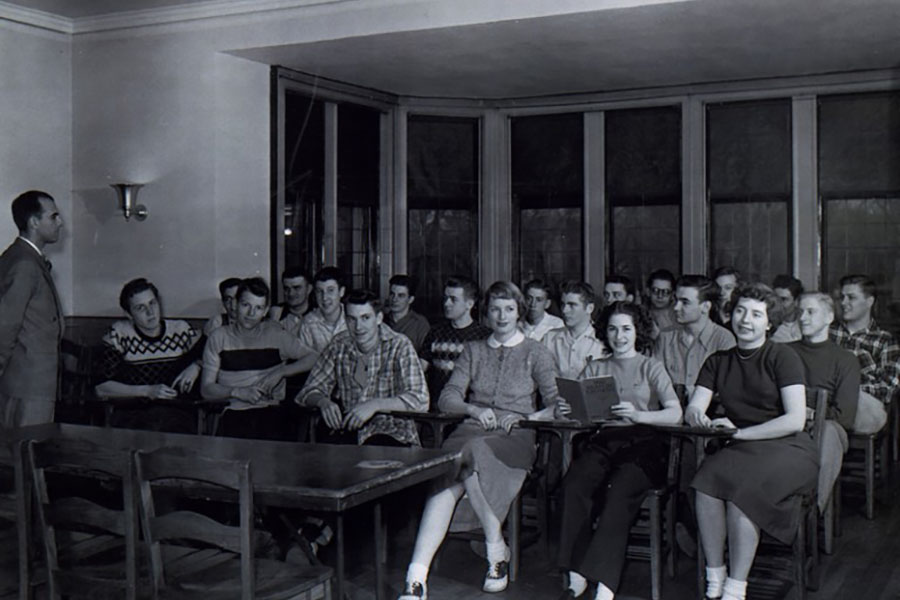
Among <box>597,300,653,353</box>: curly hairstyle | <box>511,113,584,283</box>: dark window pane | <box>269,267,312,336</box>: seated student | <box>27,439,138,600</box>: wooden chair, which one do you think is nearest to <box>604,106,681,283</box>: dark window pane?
<box>511,113,584,283</box>: dark window pane

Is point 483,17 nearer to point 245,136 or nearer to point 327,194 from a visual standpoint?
point 245,136

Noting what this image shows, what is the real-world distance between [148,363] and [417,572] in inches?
90.5

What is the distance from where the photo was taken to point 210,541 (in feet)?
8.64

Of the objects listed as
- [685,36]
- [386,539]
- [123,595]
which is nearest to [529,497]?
[386,539]

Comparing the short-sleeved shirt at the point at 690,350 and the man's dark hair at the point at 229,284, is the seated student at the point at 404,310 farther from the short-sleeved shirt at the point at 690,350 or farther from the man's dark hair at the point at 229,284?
the short-sleeved shirt at the point at 690,350

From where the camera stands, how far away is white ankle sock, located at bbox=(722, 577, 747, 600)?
12.7 feet

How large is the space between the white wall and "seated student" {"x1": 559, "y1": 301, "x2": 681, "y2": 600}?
456 cm

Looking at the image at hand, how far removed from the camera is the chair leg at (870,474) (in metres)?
5.25

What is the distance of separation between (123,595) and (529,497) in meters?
2.75

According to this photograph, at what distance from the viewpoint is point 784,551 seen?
14.6 feet

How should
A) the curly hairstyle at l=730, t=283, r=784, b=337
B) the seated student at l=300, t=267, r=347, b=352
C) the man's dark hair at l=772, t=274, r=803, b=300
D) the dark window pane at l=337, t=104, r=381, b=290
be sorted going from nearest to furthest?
the curly hairstyle at l=730, t=283, r=784, b=337
the seated student at l=300, t=267, r=347, b=352
the man's dark hair at l=772, t=274, r=803, b=300
the dark window pane at l=337, t=104, r=381, b=290

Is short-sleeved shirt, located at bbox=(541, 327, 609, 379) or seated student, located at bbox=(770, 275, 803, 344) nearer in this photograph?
short-sleeved shirt, located at bbox=(541, 327, 609, 379)

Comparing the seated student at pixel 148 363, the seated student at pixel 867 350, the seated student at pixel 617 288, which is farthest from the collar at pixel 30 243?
the seated student at pixel 867 350

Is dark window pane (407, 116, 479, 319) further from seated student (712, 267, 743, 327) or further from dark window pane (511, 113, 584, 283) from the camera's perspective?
seated student (712, 267, 743, 327)
